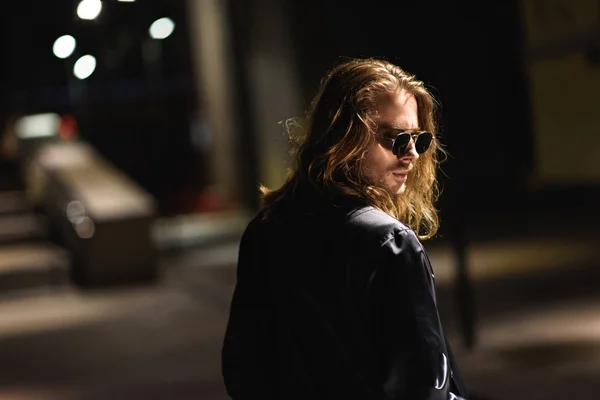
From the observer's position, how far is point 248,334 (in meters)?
2.54

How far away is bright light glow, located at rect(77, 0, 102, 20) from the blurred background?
0.04 m

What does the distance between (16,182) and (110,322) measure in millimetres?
19357

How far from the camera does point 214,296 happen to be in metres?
13.5

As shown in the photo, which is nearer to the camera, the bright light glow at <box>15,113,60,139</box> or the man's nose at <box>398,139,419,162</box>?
the man's nose at <box>398,139,419,162</box>

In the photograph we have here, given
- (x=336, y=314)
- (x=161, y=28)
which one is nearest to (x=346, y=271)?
(x=336, y=314)

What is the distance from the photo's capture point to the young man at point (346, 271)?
2.21m

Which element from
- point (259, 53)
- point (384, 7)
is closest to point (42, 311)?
point (384, 7)

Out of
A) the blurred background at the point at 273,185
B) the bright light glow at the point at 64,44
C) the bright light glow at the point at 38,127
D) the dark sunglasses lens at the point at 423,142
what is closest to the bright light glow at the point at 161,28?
the blurred background at the point at 273,185

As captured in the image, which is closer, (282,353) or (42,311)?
(282,353)

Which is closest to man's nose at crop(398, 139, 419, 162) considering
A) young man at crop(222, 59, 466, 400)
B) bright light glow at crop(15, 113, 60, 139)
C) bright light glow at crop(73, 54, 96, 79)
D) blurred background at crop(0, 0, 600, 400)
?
young man at crop(222, 59, 466, 400)

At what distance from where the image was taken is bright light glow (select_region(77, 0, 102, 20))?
13.3 meters

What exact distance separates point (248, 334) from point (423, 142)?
2.04ft

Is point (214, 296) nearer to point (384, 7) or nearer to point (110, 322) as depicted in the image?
point (110, 322)

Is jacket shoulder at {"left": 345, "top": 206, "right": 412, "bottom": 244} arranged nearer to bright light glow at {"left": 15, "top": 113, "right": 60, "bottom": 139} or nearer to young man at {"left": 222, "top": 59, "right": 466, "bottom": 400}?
young man at {"left": 222, "top": 59, "right": 466, "bottom": 400}
